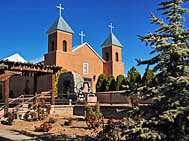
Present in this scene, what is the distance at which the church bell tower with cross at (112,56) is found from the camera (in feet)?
104

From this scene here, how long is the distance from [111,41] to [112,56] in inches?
94.9

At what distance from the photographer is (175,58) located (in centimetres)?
450

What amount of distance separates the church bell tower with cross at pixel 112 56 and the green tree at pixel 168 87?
26.3 metres

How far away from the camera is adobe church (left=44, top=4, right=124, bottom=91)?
86.0ft

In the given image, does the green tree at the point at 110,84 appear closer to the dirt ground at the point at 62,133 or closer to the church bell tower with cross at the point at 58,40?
the church bell tower with cross at the point at 58,40

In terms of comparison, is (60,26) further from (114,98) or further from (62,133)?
(62,133)

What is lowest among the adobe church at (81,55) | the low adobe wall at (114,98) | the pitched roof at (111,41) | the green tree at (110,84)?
the low adobe wall at (114,98)

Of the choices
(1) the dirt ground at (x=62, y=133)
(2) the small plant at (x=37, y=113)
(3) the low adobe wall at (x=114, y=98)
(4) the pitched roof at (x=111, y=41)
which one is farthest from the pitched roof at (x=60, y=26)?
(1) the dirt ground at (x=62, y=133)

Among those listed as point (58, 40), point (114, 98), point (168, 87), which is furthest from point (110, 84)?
point (168, 87)

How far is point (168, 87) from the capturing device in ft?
14.6

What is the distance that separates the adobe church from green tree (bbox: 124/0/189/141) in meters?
21.2

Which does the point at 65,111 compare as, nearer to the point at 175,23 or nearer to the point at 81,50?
the point at 175,23

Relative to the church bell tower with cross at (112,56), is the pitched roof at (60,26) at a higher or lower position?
higher

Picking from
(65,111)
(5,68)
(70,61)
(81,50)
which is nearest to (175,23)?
(5,68)
